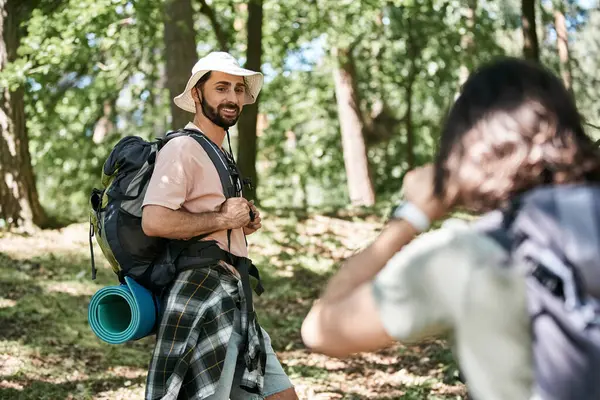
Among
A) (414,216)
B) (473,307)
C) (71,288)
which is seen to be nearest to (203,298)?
(414,216)

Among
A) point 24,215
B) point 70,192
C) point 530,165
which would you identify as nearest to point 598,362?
point 530,165

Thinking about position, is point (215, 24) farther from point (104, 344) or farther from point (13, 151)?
point (104, 344)

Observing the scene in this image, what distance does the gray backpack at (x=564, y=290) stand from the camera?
1.50 meters

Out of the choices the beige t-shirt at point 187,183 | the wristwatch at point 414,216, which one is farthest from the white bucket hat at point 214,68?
→ the wristwatch at point 414,216

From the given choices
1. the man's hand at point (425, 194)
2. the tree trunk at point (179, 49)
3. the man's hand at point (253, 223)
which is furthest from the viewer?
the tree trunk at point (179, 49)

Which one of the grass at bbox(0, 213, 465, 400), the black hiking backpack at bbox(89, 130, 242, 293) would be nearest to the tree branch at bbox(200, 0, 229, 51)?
the grass at bbox(0, 213, 465, 400)

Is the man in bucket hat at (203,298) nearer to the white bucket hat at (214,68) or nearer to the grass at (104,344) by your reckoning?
the white bucket hat at (214,68)

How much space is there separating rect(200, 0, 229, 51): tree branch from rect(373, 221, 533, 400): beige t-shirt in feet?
37.0

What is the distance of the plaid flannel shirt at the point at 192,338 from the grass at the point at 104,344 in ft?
9.77

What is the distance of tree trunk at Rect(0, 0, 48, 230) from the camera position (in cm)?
1015

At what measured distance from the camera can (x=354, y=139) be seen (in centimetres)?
1731

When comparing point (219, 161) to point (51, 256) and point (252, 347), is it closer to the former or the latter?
point (252, 347)

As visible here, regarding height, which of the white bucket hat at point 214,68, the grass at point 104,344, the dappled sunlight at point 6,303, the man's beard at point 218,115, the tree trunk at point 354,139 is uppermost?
the white bucket hat at point 214,68

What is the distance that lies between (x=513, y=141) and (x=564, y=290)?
0.99 feet
